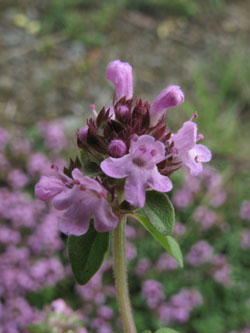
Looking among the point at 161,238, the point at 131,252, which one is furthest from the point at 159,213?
the point at 131,252

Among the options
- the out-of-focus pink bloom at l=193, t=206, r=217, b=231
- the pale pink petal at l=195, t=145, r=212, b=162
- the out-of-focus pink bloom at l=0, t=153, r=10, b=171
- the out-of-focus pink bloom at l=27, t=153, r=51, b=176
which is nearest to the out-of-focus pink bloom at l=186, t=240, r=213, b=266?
the out-of-focus pink bloom at l=193, t=206, r=217, b=231

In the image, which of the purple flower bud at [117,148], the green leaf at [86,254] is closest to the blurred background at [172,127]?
the green leaf at [86,254]

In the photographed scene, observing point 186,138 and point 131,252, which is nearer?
point 186,138

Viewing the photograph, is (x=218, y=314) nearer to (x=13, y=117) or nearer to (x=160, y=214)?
(x=160, y=214)

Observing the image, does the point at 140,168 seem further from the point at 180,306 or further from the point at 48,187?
the point at 180,306

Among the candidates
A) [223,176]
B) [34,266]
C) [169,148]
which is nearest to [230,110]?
[223,176]
